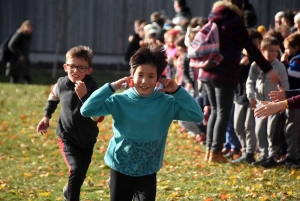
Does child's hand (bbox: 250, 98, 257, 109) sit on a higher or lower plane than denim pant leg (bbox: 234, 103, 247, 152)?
higher

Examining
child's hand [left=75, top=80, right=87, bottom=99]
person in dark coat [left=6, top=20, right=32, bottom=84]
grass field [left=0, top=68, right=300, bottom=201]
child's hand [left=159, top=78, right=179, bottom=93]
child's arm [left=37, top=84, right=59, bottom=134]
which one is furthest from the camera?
person in dark coat [left=6, top=20, right=32, bottom=84]

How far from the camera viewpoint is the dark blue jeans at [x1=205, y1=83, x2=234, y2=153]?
32.2 ft

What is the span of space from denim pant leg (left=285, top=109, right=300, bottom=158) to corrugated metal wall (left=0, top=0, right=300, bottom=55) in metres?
16.8

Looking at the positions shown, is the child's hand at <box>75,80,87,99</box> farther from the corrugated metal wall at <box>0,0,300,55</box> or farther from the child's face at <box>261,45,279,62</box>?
the corrugated metal wall at <box>0,0,300,55</box>

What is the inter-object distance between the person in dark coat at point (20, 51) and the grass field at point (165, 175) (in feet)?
22.6

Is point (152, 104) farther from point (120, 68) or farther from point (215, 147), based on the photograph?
point (120, 68)

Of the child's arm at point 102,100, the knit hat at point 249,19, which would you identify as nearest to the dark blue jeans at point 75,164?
the child's arm at point 102,100

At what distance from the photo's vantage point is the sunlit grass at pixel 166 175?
8.16 metres

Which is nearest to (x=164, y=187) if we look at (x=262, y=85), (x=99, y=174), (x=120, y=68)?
(x=99, y=174)

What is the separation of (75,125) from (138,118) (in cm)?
142

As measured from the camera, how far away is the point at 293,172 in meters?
9.28

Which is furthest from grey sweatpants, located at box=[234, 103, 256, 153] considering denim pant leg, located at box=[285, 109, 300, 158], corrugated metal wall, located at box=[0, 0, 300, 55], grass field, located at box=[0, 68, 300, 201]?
corrugated metal wall, located at box=[0, 0, 300, 55]

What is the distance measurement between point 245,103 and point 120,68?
16.3 metres

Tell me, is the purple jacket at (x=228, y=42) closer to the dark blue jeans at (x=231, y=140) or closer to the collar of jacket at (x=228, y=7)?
the collar of jacket at (x=228, y=7)
